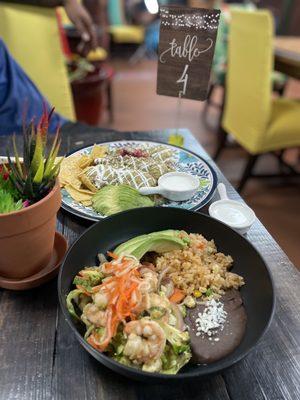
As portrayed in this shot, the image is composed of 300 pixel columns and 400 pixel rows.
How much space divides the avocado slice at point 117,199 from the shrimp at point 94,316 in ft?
1.00

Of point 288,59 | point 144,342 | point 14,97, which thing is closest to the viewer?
point 144,342

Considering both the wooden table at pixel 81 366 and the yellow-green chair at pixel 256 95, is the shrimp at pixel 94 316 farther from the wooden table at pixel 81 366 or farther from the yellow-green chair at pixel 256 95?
the yellow-green chair at pixel 256 95

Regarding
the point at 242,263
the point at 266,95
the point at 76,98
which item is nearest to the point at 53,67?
the point at 76,98

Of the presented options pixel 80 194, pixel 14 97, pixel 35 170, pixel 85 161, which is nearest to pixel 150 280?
pixel 35 170

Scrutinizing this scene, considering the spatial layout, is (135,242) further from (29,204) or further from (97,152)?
(97,152)

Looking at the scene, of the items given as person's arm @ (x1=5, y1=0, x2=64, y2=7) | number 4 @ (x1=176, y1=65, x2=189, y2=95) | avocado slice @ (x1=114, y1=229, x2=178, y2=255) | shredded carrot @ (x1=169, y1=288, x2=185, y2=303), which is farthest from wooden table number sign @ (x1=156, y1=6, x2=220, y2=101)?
person's arm @ (x1=5, y1=0, x2=64, y2=7)

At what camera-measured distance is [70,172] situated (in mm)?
953

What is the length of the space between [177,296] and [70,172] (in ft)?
1.63

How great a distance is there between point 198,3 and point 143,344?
690 centimetres

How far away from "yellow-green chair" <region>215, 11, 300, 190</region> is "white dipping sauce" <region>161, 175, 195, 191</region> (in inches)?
56.6

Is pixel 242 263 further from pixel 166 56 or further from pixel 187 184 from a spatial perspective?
pixel 166 56

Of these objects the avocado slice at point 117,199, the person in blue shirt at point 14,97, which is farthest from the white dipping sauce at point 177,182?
the person in blue shirt at point 14,97

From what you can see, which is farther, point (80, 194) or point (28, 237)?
point (80, 194)

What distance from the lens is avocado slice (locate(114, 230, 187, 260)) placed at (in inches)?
26.7
